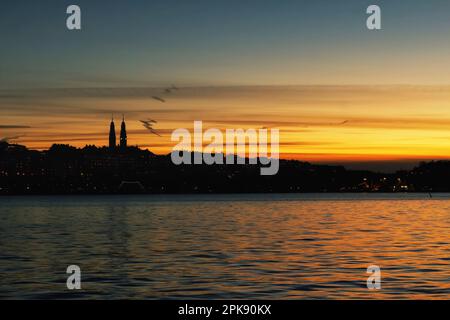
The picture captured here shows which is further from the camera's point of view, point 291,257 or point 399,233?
point 399,233

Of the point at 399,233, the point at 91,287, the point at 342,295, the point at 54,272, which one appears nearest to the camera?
the point at 342,295

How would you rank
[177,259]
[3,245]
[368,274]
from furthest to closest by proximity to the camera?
[3,245]
[177,259]
[368,274]

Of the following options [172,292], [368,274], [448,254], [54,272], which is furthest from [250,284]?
[448,254]

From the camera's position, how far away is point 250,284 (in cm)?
3266

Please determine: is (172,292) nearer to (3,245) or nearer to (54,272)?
(54,272)

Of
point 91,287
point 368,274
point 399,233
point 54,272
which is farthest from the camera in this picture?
point 399,233
